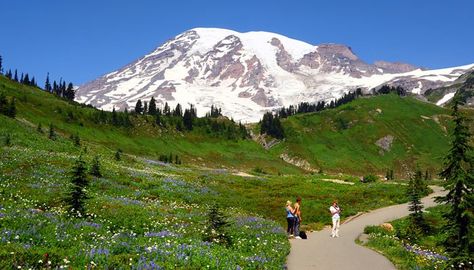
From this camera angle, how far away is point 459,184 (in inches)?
701

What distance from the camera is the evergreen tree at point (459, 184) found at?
1747 cm

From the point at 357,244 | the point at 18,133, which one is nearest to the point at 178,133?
the point at 18,133

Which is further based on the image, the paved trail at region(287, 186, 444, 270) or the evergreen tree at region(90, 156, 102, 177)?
the evergreen tree at region(90, 156, 102, 177)

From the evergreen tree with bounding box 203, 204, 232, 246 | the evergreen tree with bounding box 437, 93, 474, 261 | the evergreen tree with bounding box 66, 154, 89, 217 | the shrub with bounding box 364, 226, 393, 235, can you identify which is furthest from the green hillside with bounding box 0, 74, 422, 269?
the evergreen tree with bounding box 437, 93, 474, 261

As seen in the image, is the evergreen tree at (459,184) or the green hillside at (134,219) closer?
the green hillside at (134,219)

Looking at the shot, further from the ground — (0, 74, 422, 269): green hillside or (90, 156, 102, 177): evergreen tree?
(90, 156, 102, 177): evergreen tree

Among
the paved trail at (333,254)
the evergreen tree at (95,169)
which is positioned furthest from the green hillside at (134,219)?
the paved trail at (333,254)

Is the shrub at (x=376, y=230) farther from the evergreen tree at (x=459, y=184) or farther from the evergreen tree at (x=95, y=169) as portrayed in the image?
the evergreen tree at (x=95, y=169)

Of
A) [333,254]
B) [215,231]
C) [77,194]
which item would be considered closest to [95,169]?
[77,194]

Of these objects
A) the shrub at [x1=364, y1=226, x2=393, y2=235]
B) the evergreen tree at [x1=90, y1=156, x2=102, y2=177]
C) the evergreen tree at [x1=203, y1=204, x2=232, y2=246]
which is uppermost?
the evergreen tree at [x1=90, y1=156, x2=102, y2=177]

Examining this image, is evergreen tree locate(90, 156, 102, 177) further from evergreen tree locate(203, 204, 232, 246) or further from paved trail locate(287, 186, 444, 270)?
evergreen tree locate(203, 204, 232, 246)

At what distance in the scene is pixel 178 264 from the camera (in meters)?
12.8

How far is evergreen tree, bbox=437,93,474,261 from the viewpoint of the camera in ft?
57.3

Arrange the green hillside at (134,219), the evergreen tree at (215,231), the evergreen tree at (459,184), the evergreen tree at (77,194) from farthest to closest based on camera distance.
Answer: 1. the evergreen tree at (77,194)
2. the evergreen tree at (215,231)
3. the evergreen tree at (459,184)
4. the green hillside at (134,219)
